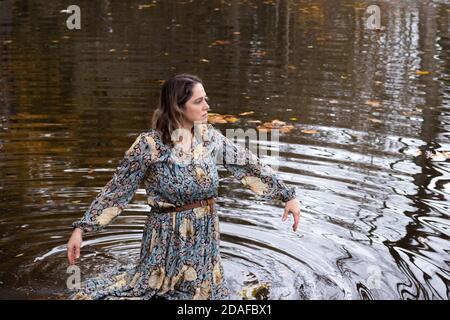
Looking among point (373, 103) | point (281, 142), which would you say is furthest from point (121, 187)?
point (373, 103)

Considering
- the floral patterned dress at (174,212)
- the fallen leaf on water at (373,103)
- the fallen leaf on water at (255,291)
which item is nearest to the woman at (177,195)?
the floral patterned dress at (174,212)

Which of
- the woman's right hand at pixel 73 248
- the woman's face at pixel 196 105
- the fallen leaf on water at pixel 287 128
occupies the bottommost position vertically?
the woman's right hand at pixel 73 248

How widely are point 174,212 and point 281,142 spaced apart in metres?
4.61

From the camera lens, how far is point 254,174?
18.3 feet

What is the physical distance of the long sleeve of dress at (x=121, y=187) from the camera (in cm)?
522

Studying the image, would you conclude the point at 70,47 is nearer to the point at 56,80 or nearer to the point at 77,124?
the point at 56,80

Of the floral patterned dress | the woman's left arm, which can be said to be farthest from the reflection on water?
the woman's left arm

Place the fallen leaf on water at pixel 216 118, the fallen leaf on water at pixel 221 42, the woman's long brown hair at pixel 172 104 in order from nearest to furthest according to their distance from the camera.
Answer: the woman's long brown hair at pixel 172 104
the fallen leaf on water at pixel 216 118
the fallen leaf on water at pixel 221 42

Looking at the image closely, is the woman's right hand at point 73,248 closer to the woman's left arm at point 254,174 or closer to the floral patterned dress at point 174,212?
the floral patterned dress at point 174,212

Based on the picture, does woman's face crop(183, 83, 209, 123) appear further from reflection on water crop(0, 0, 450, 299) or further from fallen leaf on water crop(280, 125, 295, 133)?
fallen leaf on water crop(280, 125, 295, 133)

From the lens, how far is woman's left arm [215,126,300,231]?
5484 mm

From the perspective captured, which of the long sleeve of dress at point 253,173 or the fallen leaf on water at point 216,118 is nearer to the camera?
the long sleeve of dress at point 253,173

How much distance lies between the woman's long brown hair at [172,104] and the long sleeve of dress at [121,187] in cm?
12

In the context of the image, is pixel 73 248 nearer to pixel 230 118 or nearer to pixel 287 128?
pixel 287 128
